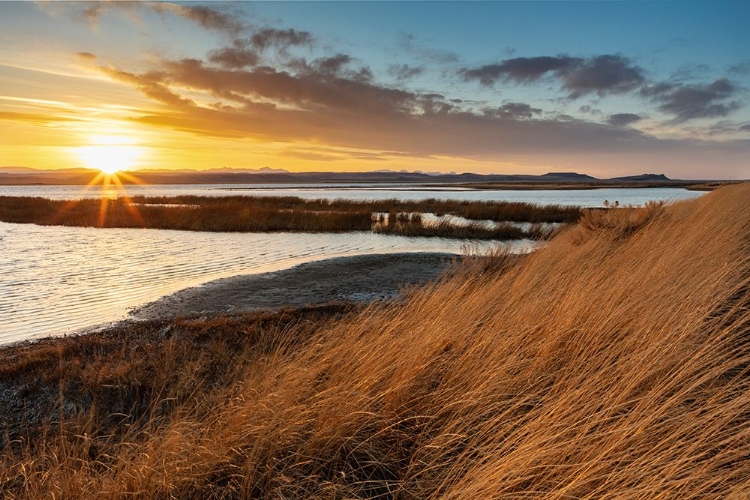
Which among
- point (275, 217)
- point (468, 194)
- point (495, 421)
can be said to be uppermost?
point (468, 194)

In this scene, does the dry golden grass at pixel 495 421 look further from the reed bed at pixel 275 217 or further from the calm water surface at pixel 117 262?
the reed bed at pixel 275 217

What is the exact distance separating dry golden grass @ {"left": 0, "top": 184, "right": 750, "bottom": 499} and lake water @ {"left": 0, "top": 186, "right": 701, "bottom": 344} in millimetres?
8102

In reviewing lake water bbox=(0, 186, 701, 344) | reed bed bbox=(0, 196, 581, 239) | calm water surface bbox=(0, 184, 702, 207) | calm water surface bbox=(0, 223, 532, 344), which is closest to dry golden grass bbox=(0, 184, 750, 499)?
lake water bbox=(0, 186, 701, 344)

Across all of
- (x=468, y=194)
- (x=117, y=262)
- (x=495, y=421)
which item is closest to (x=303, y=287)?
(x=117, y=262)

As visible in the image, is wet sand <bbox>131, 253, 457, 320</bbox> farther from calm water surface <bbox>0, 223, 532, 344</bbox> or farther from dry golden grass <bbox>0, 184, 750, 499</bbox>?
dry golden grass <bbox>0, 184, 750, 499</bbox>

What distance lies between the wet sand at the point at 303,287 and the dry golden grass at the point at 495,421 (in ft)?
17.6

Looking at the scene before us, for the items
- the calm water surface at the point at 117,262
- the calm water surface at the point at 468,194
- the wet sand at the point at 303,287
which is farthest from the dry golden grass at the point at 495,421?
the calm water surface at the point at 468,194

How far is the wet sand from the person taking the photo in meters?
11.9

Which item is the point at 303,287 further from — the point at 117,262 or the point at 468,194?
the point at 468,194

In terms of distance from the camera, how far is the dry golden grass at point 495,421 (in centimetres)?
256

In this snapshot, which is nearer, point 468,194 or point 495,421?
point 495,421

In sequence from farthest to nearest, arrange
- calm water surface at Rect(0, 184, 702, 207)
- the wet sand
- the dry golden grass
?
1. calm water surface at Rect(0, 184, 702, 207)
2. the wet sand
3. the dry golden grass

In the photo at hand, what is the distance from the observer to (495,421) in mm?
3229

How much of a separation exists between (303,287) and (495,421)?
37.8 ft
